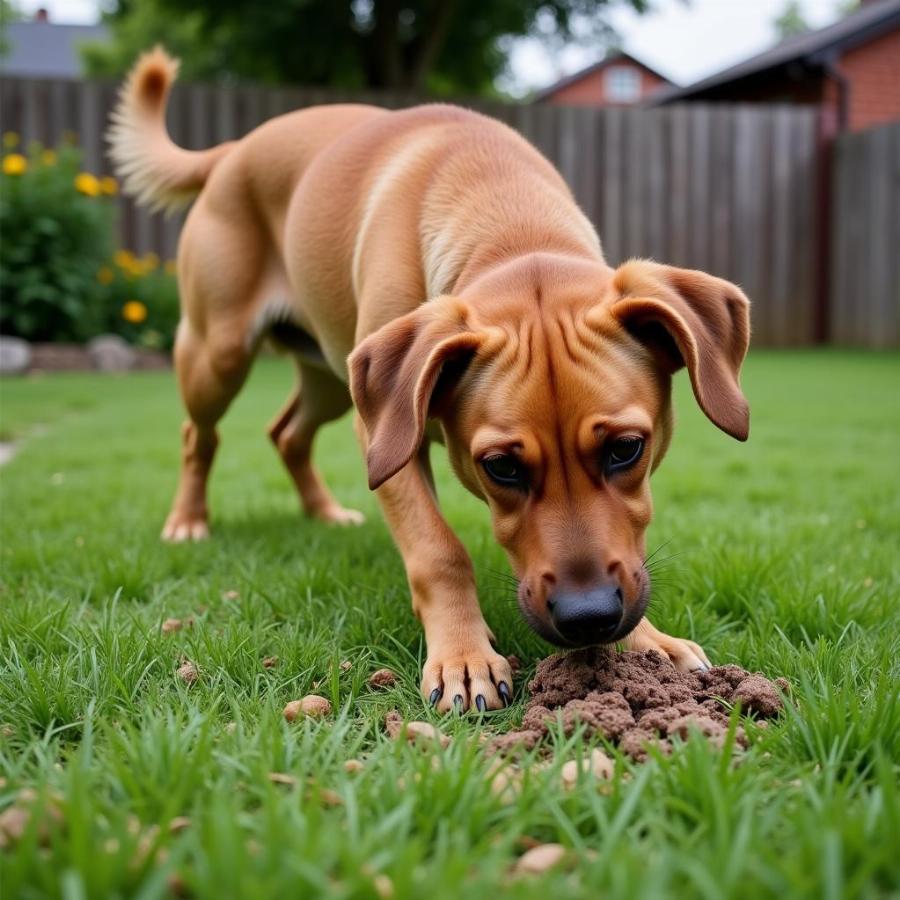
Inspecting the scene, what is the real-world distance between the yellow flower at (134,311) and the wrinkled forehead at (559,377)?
1123 cm

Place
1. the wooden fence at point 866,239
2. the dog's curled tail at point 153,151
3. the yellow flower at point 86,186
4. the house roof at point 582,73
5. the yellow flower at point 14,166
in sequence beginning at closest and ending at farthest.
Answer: the dog's curled tail at point 153,151, the yellow flower at point 14,166, the yellow flower at point 86,186, the wooden fence at point 866,239, the house roof at point 582,73

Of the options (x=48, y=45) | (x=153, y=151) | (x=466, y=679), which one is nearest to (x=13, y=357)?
(x=153, y=151)

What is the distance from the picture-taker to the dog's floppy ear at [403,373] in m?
2.69

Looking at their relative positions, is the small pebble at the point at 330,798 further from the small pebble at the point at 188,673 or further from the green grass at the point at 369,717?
the small pebble at the point at 188,673

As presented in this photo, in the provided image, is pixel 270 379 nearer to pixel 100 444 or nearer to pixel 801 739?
pixel 100 444

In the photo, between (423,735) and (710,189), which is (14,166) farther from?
(423,735)

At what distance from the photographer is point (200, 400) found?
16.0 feet

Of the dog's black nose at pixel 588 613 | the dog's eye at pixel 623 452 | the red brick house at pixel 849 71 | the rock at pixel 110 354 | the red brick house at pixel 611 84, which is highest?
the red brick house at pixel 611 84

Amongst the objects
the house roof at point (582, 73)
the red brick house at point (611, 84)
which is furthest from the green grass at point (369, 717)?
the red brick house at point (611, 84)

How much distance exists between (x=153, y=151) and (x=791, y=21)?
8203 cm

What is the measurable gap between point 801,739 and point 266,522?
10.9 feet

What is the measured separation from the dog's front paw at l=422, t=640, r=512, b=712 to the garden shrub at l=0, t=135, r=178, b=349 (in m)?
11.1

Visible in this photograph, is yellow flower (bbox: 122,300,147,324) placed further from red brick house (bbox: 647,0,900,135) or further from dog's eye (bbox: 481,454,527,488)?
red brick house (bbox: 647,0,900,135)

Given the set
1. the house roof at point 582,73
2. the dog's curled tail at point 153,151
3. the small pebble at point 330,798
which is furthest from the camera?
the house roof at point 582,73
